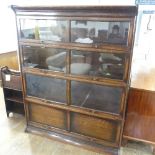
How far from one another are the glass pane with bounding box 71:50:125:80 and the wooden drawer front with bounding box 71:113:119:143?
0.54 metres

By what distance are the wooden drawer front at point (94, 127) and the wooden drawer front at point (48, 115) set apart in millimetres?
145

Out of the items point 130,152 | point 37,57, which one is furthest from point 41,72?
point 130,152

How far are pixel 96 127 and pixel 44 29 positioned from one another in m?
1.24

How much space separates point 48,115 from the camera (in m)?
2.21

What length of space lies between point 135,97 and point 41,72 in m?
1.07

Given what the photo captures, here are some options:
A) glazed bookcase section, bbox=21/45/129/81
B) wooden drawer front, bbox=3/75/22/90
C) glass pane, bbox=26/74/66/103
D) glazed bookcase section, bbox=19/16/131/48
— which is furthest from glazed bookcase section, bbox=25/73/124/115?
glazed bookcase section, bbox=19/16/131/48

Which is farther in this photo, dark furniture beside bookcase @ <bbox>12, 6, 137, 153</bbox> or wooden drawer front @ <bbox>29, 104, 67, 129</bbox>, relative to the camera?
wooden drawer front @ <bbox>29, 104, 67, 129</bbox>

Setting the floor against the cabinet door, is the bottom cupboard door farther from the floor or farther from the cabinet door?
the cabinet door

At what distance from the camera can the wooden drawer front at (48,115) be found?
2139mm

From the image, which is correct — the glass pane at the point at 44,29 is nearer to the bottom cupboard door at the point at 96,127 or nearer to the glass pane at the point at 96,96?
the glass pane at the point at 96,96

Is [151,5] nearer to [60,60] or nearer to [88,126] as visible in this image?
[60,60]

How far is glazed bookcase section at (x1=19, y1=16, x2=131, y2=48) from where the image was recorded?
1.55 m

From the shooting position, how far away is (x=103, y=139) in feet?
6.68

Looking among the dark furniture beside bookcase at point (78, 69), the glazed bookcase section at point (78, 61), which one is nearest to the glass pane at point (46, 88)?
the dark furniture beside bookcase at point (78, 69)
